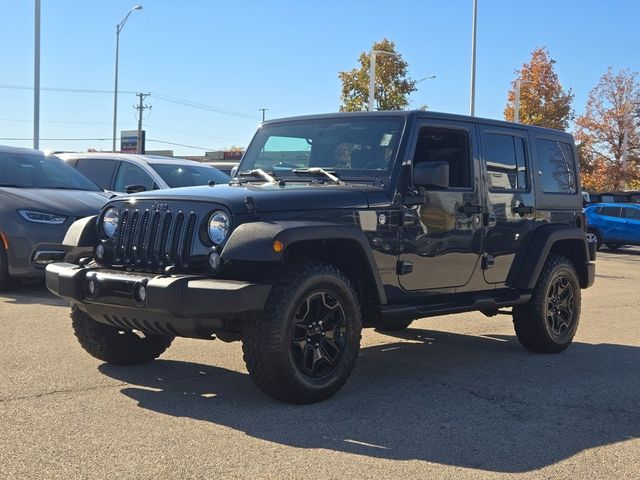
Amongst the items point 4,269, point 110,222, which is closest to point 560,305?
point 110,222

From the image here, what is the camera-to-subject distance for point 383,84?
124 ft

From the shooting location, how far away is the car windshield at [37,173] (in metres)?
9.75

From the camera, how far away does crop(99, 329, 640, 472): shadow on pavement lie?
13.8ft

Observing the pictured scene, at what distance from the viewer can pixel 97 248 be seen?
17.6 feet

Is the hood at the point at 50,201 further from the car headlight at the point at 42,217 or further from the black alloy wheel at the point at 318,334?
the black alloy wheel at the point at 318,334

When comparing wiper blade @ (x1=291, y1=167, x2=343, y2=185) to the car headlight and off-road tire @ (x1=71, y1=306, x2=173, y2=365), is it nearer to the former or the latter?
off-road tire @ (x1=71, y1=306, x2=173, y2=365)

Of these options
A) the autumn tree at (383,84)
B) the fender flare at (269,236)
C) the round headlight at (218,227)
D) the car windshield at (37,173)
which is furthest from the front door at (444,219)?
the autumn tree at (383,84)

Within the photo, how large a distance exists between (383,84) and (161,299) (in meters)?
34.4

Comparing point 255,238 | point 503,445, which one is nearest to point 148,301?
point 255,238

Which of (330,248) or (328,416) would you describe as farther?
(330,248)

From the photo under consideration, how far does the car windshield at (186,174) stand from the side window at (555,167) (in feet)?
17.6

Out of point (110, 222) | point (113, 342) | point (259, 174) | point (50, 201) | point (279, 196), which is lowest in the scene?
point (113, 342)

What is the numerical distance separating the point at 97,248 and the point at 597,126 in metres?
42.8

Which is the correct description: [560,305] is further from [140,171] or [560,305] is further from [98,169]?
[98,169]
